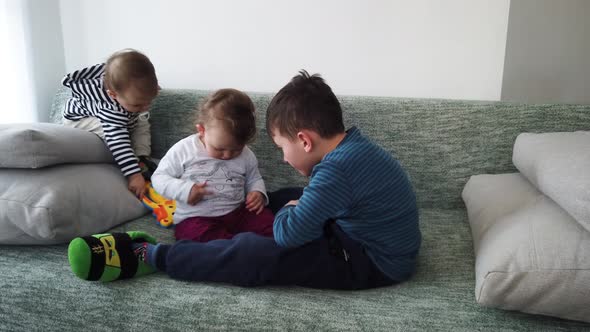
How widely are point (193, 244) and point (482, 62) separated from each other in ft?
4.08

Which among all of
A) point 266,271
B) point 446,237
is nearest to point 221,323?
point 266,271

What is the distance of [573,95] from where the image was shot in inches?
68.7

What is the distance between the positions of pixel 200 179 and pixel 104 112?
432 millimetres

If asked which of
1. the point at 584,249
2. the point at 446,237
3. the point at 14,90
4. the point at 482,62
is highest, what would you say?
the point at 482,62

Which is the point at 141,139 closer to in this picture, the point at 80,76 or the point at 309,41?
the point at 80,76

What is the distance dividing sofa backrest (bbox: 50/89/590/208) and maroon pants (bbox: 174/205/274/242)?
1.00 ft

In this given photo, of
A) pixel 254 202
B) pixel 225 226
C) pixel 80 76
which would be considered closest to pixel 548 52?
pixel 254 202

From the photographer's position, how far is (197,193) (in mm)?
1470

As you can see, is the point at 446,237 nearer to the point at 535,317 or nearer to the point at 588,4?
the point at 535,317

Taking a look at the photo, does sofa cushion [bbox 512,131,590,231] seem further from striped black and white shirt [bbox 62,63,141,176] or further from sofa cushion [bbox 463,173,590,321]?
striped black and white shirt [bbox 62,63,141,176]

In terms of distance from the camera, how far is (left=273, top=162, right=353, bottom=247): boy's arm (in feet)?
3.56

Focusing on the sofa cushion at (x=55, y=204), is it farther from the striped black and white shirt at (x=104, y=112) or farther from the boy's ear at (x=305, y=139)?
the boy's ear at (x=305, y=139)

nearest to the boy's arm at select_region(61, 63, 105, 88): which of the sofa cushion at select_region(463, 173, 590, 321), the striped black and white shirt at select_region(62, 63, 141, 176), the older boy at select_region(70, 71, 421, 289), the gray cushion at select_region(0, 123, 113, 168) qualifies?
the striped black and white shirt at select_region(62, 63, 141, 176)

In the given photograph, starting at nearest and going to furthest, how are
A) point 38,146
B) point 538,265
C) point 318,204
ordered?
1. point 538,265
2. point 318,204
3. point 38,146
